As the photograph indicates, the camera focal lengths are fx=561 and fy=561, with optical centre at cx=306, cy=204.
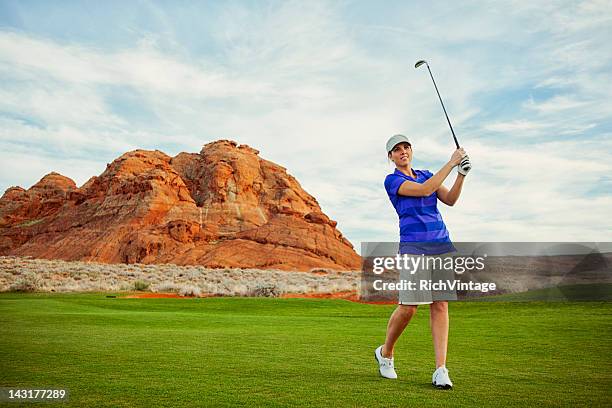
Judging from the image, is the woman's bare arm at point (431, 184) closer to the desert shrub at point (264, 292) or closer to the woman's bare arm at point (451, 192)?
the woman's bare arm at point (451, 192)

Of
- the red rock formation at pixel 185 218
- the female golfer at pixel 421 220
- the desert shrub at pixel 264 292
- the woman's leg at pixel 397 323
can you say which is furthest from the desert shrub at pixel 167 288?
the red rock formation at pixel 185 218

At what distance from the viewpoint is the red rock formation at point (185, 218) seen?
271 feet

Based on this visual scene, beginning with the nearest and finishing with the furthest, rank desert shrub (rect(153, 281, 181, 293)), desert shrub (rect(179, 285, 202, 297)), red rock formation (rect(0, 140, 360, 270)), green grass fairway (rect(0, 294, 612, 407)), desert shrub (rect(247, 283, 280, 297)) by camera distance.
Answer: green grass fairway (rect(0, 294, 612, 407)) < desert shrub (rect(179, 285, 202, 297)) < desert shrub (rect(247, 283, 280, 297)) < desert shrub (rect(153, 281, 181, 293)) < red rock formation (rect(0, 140, 360, 270))

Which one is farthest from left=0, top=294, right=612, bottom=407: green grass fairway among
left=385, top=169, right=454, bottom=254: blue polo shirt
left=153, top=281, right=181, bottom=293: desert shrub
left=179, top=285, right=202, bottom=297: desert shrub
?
left=153, top=281, right=181, bottom=293: desert shrub

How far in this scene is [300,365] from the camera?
5.80 metres

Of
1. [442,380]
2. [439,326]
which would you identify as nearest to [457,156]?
[439,326]

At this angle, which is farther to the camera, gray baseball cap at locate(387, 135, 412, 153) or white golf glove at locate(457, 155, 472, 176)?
gray baseball cap at locate(387, 135, 412, 153)

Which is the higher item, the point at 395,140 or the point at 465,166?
the point at 395,140

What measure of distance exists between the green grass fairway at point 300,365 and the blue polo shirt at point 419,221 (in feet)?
3.99

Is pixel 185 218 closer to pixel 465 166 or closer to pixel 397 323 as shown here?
pixel 397 323

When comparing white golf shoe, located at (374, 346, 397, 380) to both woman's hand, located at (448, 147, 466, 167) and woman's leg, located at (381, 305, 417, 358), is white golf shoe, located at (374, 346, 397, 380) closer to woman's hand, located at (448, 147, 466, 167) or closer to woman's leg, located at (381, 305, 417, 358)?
woman's leg, located at (381, 305, 417, 358)

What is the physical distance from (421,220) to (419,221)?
20 mm

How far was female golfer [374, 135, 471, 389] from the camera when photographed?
5062mm

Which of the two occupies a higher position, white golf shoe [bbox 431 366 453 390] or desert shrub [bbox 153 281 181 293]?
desert shrub [bbox 153 281 181 293]
